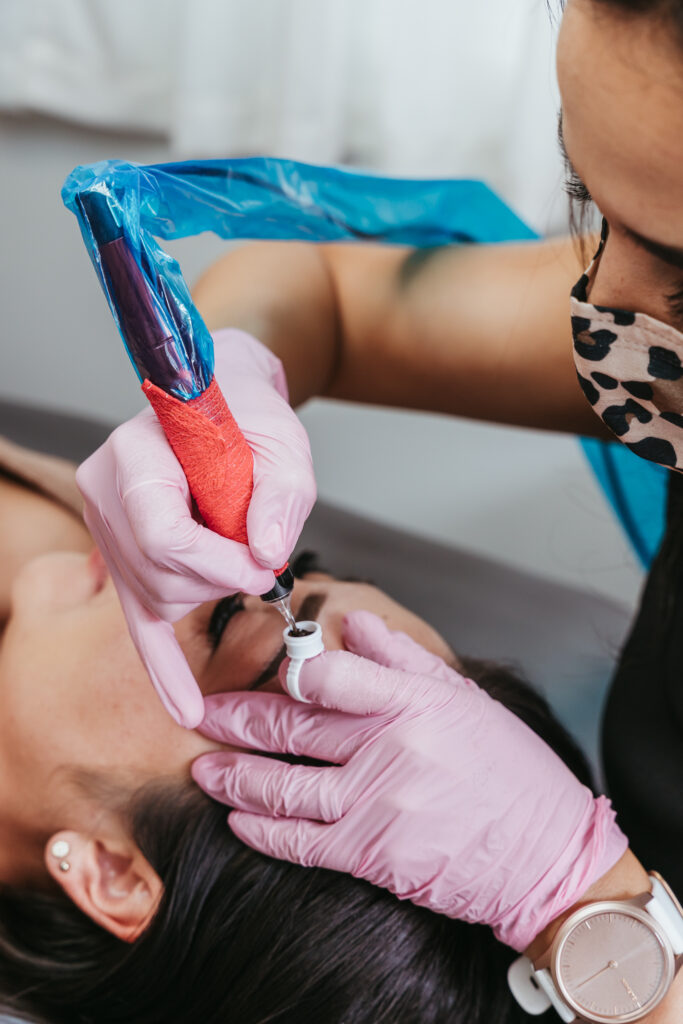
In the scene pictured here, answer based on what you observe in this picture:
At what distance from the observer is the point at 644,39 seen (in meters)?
0.53

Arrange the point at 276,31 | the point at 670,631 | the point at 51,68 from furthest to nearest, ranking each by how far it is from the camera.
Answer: the point at 51,68
the point at 276,31
the point at 670,631

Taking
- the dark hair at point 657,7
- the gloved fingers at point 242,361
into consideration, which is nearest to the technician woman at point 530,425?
the dark hair at point 657,7

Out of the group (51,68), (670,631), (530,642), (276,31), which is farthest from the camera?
(51,68)

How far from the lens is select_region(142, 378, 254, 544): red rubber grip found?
26.5 inches

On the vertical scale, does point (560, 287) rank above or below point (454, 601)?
above

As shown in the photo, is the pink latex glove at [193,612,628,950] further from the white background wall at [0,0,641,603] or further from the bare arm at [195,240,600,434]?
the white background wall at [0,0,641,603]

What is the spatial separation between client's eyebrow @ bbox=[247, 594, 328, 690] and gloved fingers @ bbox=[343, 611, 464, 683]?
0.15 ft

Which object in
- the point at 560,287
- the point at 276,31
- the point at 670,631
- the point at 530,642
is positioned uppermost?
the point at 276,31

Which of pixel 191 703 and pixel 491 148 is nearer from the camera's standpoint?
pixel 191 703

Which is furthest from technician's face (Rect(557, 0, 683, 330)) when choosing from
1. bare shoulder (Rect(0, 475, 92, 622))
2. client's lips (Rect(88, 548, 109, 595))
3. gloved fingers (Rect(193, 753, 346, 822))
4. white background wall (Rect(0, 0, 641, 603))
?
white background wall (Rect(0, 0, 641, 603))

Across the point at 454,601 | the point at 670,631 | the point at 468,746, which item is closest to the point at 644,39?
the point at 468,746

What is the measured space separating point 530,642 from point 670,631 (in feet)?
0.97

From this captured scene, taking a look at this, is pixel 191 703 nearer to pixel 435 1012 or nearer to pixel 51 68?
A: pixel 435 1012

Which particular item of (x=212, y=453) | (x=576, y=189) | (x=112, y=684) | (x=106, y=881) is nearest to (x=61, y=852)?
(x=106, y=881)
